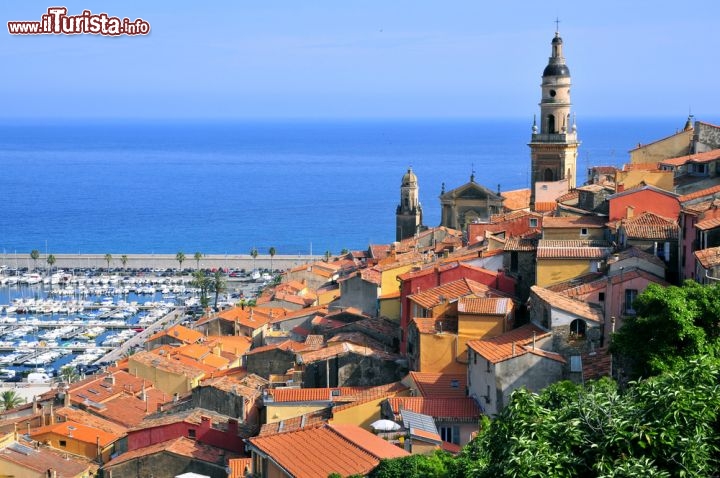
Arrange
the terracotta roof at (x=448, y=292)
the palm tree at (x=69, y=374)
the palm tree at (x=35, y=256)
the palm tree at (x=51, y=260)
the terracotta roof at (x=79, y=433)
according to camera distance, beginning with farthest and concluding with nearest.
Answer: the palm tree at (x=35, y=256)
the palm tree at (x=51, y=260)
the palm tree at (x=69, y=374)
the terracotta roof at (x=79, y=433)
the terracotta roof at (x=448, y=292)

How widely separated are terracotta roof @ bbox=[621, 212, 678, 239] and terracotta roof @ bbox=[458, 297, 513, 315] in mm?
3867

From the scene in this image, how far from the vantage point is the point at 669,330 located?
22328 mm

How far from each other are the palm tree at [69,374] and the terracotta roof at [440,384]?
3388cm

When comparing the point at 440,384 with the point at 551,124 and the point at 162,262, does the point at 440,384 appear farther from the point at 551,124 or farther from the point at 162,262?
the point at 162,262

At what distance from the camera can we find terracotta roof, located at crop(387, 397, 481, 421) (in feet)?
84.5

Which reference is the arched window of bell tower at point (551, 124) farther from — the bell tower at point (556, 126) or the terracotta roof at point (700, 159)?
the terracotta roof at point (700, 159)

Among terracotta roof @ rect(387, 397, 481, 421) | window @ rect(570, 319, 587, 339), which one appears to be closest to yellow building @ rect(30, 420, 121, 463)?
terracotta roof @ rect(387, 397, 481, 421)

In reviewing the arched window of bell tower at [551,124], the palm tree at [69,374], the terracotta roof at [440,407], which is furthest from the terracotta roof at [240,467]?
the palm tree at [69,374]

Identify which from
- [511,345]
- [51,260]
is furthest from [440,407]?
[51,260]

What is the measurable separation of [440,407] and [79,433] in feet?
42.2

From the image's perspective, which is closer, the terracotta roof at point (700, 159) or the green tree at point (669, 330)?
the green tree at point (669, 330)

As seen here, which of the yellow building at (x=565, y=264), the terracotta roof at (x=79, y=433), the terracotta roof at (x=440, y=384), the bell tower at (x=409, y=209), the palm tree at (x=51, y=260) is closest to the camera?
the terracotta roof at (x=440, y=384)

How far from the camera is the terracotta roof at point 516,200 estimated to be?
59.3 meters

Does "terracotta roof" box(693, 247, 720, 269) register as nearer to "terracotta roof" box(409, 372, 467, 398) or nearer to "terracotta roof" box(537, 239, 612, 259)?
"terracotta roof" box(537, 239, 612, 259)
